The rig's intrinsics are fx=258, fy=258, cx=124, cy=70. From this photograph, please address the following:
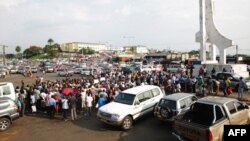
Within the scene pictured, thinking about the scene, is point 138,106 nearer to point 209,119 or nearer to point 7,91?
point 209,119

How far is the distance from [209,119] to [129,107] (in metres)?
4.39

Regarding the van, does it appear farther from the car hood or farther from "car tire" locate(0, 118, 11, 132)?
the car hood

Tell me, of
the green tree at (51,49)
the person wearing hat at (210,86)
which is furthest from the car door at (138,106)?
the green tree at (51,49)

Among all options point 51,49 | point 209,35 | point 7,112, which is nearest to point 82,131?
point 7,112

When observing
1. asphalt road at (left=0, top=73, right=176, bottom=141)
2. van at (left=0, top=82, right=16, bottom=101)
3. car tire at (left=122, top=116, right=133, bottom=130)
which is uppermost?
van at (left=0, top=82, right=16, bottom=101)

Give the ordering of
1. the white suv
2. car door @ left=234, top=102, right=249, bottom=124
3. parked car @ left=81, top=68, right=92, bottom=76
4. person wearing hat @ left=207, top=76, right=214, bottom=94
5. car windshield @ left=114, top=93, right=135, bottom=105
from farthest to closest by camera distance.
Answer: parked car @ left=81, top=68, right=92, bottom=76, person wearing hat @ left=207, top=76, right=214, bottom=94, car windshield @ left=114, top=93, right=135, bottom=105, the white suv, car door @ left=234, top=102, right=249, bottom=124

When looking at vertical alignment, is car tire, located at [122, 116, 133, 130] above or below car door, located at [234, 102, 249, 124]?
below

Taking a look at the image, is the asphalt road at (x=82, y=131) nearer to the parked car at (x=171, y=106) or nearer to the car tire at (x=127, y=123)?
the car tire at (x=127, y=123)

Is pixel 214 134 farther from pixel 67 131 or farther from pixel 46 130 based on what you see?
pixel 46 130

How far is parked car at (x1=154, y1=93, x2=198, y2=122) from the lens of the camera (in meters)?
12.3

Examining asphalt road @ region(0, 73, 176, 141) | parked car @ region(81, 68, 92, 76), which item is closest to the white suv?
asphalt road @ region(0, 73, 176, 141)

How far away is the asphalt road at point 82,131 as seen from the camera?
11898 millimetres

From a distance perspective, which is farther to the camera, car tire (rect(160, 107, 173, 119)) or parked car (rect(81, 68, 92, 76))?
parked car (rect(81, 68, 92, 76))

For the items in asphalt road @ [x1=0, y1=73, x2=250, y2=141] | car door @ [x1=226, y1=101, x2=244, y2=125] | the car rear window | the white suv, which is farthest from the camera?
the white suv
